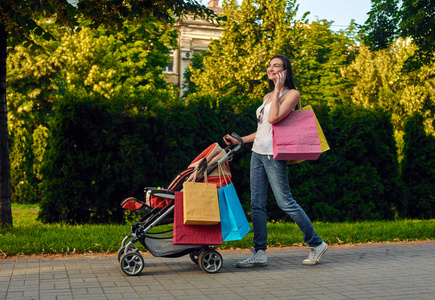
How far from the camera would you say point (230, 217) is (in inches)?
232

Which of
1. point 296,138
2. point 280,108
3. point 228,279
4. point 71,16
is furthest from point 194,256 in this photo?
point 71,16

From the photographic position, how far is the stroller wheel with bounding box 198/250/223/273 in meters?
5.81

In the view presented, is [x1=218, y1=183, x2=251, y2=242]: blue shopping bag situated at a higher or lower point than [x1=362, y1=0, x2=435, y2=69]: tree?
lower

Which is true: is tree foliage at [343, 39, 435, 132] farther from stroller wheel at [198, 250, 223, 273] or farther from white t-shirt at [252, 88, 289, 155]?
stroller wheel at [198, 250, 223, 273]

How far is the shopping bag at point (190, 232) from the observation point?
5629mm

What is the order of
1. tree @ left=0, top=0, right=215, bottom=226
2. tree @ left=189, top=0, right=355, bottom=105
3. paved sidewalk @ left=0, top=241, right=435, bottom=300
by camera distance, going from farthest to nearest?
tree @ left=189, top=0, right=355, bottom=105, tree @ left=0, top=0, right=215, bottom=226, paved sidewalk @ left=0, top=241, right=435, bottom=300

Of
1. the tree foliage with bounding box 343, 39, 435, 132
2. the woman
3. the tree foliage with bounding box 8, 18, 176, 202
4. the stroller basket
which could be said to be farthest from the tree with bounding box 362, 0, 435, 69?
the tree foliage with bounding box 343, 39, 435, 132

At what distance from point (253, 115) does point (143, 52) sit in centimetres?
1810

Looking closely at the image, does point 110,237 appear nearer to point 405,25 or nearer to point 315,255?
point 315,255

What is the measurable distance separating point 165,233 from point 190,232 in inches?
19.3

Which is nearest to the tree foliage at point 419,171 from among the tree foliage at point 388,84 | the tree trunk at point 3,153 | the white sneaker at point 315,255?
the white sneaker at point 315,255

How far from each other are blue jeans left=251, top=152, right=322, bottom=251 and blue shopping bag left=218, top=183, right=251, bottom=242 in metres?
0.41

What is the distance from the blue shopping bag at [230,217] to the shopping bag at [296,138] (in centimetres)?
65

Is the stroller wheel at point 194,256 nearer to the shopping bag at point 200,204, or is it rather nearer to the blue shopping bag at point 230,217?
the blue shopping bag at point 230,217
